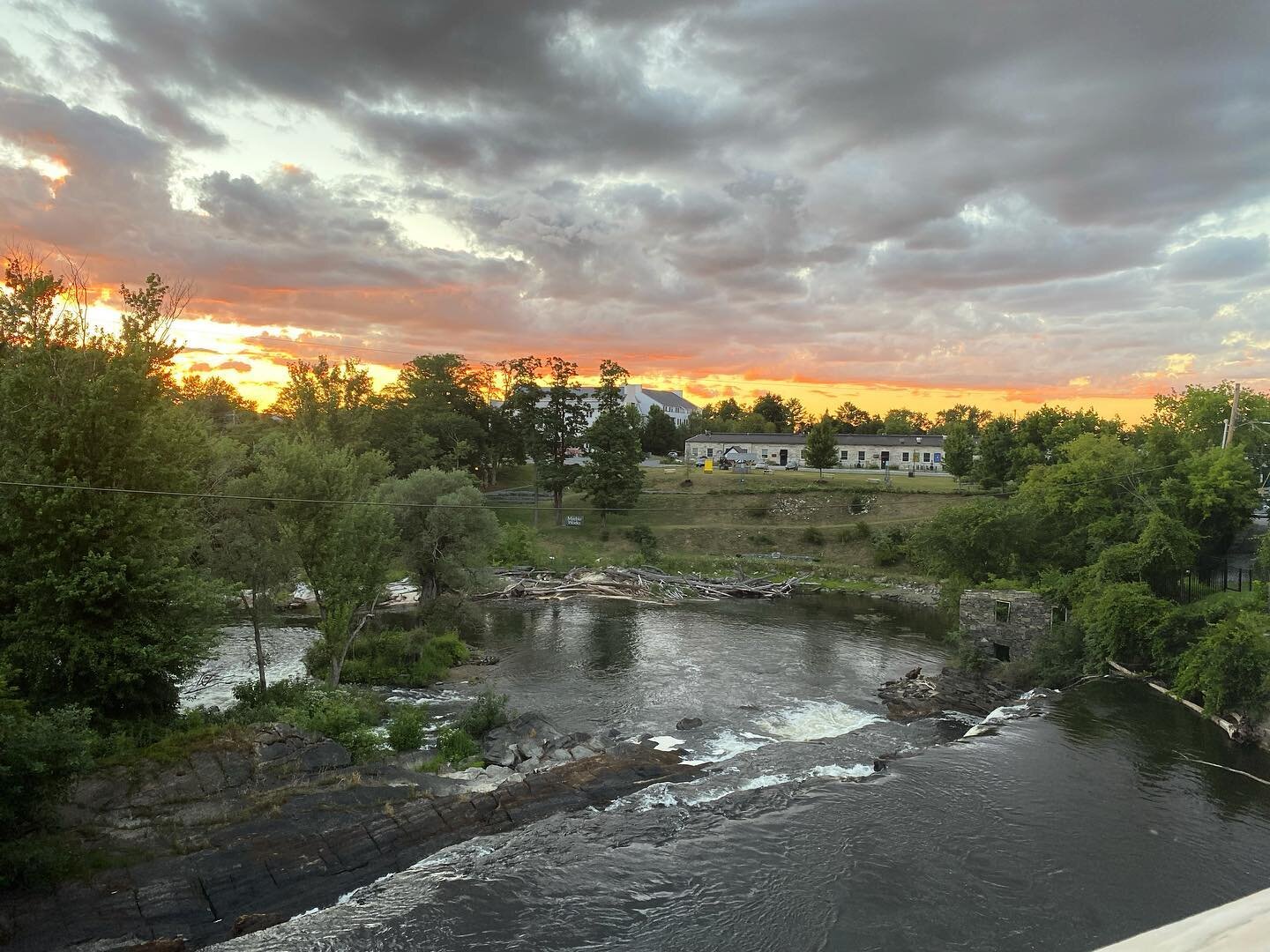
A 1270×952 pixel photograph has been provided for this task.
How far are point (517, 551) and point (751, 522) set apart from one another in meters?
22.0

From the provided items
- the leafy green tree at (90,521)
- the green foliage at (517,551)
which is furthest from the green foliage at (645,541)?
the leafy green tree at (90,521)

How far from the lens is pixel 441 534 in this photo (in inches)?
1500

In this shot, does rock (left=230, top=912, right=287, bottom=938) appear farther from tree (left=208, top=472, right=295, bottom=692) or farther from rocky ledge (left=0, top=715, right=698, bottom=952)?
tree (left=208, top=472, right=295, bottom=692)

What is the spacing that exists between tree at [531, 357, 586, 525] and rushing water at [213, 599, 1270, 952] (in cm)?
3654

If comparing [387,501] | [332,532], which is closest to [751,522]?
[387,501]

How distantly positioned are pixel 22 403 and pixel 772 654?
2866cm

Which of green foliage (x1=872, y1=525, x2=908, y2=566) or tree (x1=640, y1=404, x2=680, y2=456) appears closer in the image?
green foliage (x1=872, y1=525, x2=908, y2=566)

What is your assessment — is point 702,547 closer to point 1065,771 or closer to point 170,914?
point 1065,771

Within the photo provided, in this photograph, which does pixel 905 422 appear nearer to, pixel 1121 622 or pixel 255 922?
pixel 1121 622

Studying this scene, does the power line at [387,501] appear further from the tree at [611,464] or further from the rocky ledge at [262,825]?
the rocky ledge at [262,825]

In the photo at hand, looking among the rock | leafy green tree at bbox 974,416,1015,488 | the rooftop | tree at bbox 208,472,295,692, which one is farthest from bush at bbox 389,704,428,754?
the rooftop

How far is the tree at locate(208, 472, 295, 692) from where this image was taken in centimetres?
2548

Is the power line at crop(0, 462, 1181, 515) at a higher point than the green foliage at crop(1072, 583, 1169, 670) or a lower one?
higher

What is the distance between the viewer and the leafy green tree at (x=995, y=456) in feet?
210
